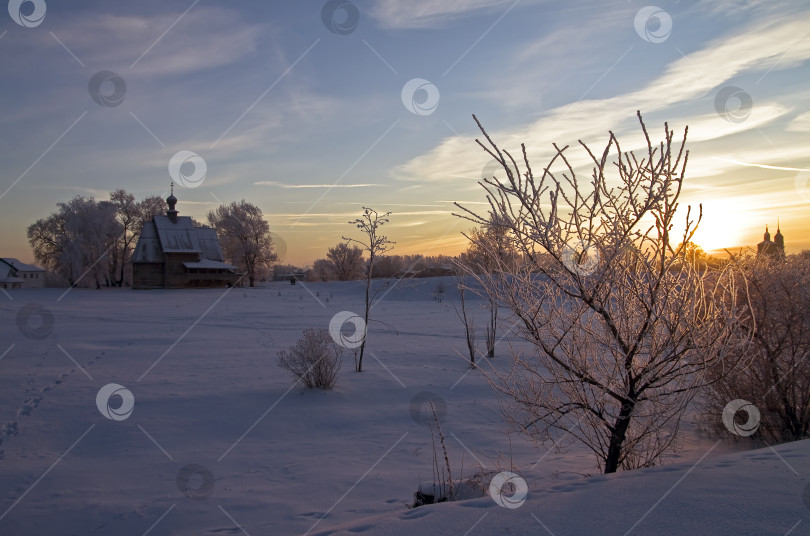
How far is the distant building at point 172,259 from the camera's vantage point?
168 ft

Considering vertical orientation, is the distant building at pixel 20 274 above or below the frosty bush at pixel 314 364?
above

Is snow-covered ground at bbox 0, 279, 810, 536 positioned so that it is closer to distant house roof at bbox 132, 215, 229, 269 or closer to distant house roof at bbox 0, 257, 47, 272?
distant house roof at bbox 132, 215, 229, 269

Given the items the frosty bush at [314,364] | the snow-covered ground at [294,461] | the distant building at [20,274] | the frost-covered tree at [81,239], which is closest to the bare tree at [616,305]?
the snow-covered ground at [294,461]

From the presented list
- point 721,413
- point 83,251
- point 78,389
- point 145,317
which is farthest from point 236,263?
point 721,413

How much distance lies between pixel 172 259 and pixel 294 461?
4950 cm

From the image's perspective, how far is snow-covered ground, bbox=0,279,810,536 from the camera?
373 centimetres

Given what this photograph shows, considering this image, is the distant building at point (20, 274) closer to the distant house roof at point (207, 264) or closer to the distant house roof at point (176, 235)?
the distant house roof at point (176, 235)

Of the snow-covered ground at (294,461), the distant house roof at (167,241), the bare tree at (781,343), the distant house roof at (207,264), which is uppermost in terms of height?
the distant house roof at (167,241)

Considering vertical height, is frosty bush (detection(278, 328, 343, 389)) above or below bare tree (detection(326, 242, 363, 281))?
below

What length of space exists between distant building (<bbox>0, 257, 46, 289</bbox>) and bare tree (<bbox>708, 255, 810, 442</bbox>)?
7579cm

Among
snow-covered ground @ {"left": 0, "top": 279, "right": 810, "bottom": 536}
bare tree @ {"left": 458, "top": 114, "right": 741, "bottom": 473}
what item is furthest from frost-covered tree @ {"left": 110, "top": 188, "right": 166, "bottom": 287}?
bare tree @ {"left": 458, "top": 114, "right": 741, "bottom": 473}

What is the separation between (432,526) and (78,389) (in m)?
10.1

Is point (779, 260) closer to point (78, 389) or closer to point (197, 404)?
point (197, 404)

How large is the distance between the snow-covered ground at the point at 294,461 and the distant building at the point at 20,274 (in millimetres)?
58306
